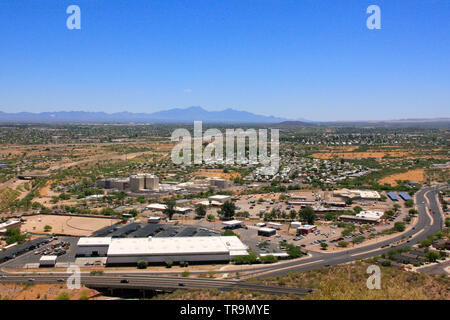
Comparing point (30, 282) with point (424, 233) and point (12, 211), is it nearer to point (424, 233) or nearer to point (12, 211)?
point (12, 211)

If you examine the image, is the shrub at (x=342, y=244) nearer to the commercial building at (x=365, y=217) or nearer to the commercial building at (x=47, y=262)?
the commercial building at (x=365, y=217)

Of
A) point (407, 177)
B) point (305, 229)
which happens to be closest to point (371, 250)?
point (305, 229)

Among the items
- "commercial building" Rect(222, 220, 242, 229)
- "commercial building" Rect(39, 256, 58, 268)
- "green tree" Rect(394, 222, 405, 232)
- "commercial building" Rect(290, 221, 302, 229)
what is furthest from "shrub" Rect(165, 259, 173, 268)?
"green tree" Rect(394, 222, 405, 232)

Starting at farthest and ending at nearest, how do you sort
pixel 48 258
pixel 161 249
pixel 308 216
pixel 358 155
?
pixel 358 155 < pixel 308 216 < pixel 161 249 < pixel 48 258

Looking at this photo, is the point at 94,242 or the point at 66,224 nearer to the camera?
the point at 94,242

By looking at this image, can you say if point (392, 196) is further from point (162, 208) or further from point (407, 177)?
point (162, 208)

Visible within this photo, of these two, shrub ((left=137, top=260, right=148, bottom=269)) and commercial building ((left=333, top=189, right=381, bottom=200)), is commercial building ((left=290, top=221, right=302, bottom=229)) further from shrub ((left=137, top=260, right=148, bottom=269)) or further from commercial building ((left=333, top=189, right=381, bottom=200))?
shrub ((left=137, top=260, right=148, bottom=269))
